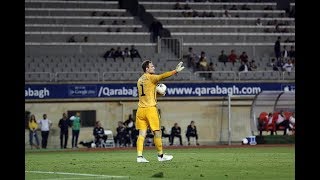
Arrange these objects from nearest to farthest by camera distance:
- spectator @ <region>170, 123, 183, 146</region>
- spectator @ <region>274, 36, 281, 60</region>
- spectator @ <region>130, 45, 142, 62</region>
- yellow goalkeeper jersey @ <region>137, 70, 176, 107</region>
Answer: yellow goalkeeper jersey @ <region>137, 70, 176, 107</region>
spectator @ <region>170, 123, 183, 146</region>
spectator @ <region>130, 45, 142, 62</region>
spectator @ <region>274, 36, 281, 60</region>

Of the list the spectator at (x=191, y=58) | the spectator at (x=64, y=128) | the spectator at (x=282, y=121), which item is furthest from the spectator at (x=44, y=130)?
the spectator at (x=282, y=121)

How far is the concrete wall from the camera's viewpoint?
43.6 metres

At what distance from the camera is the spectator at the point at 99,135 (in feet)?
136

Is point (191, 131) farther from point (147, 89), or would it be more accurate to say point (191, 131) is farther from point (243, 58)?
point (147, 89)

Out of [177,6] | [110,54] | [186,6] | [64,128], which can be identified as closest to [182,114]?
[110,54]

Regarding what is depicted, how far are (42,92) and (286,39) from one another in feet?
56.3

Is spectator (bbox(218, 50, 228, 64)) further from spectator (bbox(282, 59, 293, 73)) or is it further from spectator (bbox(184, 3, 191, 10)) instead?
spectator (bbox(184, 3, 191, 10))

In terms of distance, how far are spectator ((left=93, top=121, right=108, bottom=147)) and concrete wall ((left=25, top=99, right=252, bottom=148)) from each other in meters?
2.15

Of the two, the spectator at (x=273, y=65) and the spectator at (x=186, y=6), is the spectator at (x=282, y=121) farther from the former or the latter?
the spectator at (x=186, y=6)

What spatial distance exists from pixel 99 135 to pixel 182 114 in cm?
587

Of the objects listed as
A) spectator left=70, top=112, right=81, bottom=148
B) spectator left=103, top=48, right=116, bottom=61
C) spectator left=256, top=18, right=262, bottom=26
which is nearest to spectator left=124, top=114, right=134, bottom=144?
spectator left=70, top=112, right=81, bottom=148

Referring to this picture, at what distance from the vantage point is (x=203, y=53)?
158 feet
